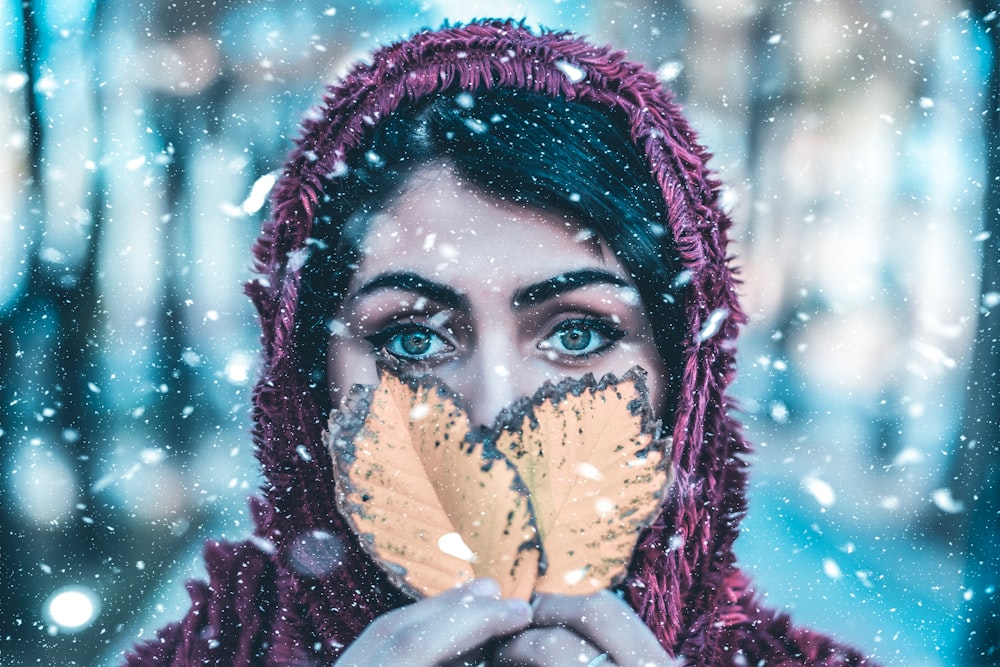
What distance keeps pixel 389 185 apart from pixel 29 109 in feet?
1.75

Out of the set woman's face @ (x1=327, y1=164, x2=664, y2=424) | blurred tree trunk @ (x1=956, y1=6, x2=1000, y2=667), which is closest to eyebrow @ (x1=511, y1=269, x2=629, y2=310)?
woman's face @ (x1=327, y1=164, x2=664, y2=424)

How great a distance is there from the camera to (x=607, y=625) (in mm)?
589

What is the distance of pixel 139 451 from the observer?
92 cm

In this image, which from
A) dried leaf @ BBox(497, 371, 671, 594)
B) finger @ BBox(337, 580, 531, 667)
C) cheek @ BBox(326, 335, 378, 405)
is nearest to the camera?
finger @ BBox(337, 580, 531, 667)

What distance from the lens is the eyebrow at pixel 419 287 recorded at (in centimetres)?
71

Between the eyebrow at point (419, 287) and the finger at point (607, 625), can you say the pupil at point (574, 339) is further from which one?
the finger at point (607, 625)

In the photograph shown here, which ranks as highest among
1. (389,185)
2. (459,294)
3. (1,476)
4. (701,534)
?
(389,185)

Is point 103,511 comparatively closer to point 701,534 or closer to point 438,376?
point 438,376

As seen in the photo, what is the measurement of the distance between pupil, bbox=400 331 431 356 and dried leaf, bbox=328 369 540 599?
0.19 feet

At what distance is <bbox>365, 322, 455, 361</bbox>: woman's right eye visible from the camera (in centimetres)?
74

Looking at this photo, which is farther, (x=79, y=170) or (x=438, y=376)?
(x=79, y=170)

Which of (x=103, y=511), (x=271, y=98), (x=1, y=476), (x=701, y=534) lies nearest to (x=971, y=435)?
(x=701, y=534)

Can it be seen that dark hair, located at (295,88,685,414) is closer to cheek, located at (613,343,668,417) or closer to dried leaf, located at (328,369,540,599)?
cheek, located at (613,343,668,417)

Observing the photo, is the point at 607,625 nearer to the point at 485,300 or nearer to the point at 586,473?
the point at 586,473
